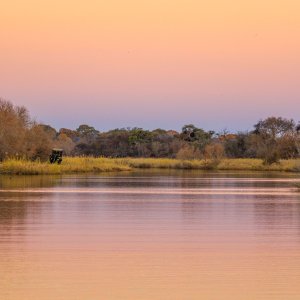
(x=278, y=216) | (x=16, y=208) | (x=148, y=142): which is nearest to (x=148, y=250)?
(x=278, y=216)

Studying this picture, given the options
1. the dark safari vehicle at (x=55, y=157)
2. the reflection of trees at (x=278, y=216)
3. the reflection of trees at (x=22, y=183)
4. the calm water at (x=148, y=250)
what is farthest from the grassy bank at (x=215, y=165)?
the calm water at (x=148, y=250)

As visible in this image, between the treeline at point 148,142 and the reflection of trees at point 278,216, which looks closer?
the reflection of trees at point 278,216

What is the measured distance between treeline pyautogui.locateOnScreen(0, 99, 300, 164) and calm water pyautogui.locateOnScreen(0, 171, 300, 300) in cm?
1474

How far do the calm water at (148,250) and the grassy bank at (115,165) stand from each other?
2359 centimetres

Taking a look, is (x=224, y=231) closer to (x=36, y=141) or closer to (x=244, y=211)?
(x=244, y=211)

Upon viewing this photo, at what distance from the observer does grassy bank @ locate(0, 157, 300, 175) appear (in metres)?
45.8

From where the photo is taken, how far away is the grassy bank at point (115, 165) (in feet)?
150

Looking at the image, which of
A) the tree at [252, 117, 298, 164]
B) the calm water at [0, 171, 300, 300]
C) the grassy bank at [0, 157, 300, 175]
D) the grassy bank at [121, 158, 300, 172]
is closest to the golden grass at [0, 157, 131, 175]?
the grassy bank at [0, 157, 300, 175]

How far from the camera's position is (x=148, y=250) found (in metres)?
12.4

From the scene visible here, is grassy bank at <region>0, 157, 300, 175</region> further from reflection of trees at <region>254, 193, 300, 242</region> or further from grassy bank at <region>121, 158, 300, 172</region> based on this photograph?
reflection of trees at <region>254, 193, 300, 242</region>

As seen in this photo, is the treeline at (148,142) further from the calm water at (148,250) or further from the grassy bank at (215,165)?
the calm water at (148,250)

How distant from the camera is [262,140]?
283ft

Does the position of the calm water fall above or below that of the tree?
below

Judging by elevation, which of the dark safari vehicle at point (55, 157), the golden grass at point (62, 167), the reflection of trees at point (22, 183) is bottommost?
the reflection of trees at point (22, 183)
